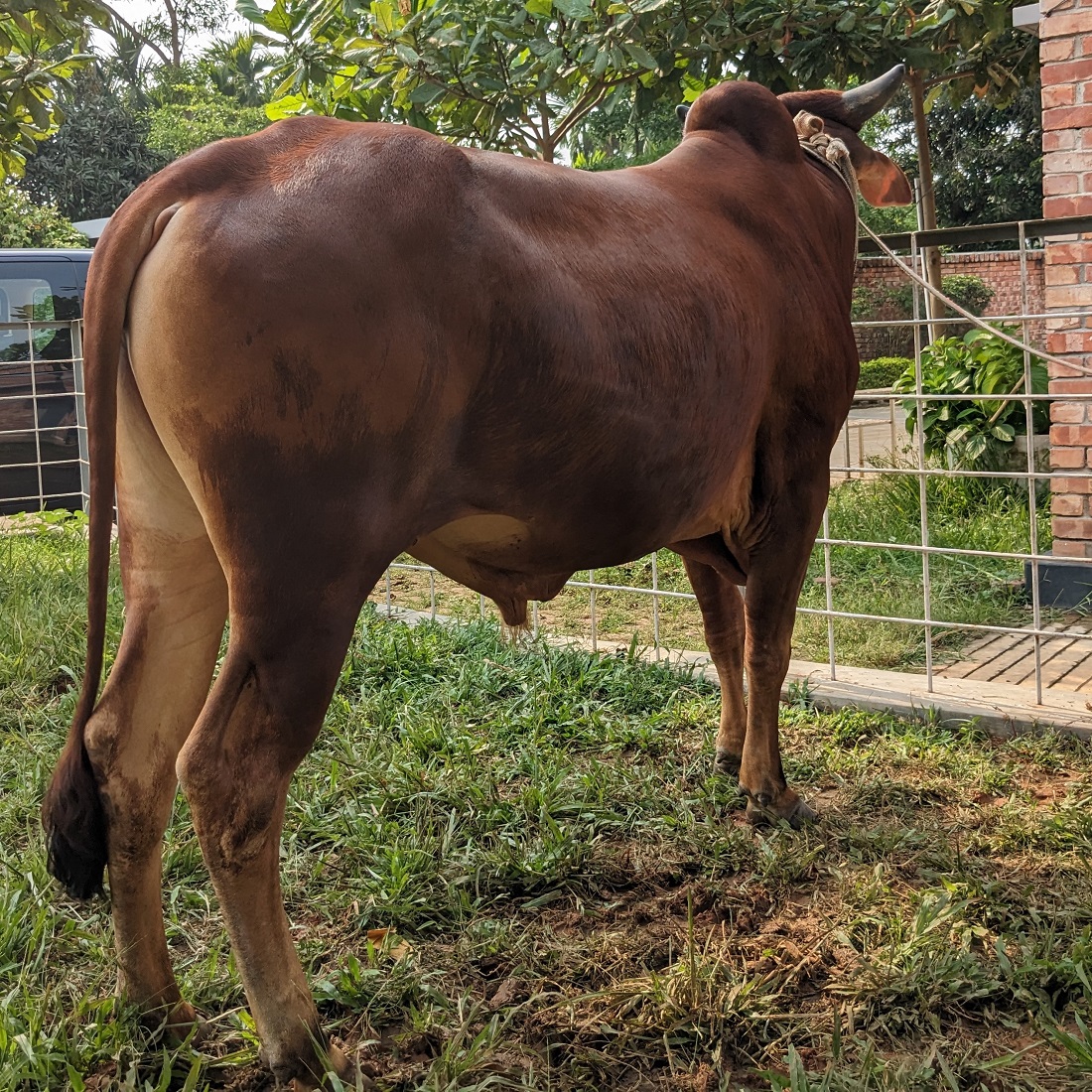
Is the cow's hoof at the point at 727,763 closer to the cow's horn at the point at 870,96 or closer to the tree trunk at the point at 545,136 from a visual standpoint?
the cow's horn at the point at 870,96

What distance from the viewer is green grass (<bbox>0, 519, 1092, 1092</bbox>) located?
2.37 metres

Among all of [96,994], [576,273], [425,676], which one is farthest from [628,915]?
[425,676]

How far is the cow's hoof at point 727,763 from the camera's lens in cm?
389

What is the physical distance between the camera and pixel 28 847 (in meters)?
3.20

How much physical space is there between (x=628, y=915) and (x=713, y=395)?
4.40 feet

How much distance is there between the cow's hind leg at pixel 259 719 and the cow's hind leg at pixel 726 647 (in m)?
2.00

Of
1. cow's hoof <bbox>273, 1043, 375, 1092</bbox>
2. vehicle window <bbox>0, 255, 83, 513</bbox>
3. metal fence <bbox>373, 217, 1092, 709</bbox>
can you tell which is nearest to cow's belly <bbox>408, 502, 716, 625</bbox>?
cow's hoof <bbox>273, 1043, 375, 1092</bbox>

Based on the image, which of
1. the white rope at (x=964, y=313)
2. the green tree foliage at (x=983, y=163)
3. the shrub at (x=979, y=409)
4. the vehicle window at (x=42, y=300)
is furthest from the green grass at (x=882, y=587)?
the green tree foliage at (x=983, y=163)

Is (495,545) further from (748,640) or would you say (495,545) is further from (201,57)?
(201,57)

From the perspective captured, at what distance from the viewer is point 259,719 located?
2102mm

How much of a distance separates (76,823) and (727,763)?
2199mm

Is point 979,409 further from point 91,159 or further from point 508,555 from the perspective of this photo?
point 91,159

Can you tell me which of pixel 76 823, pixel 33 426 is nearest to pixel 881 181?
pixel 76 823

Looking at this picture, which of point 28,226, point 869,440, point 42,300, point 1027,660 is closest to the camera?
point 1027,660
